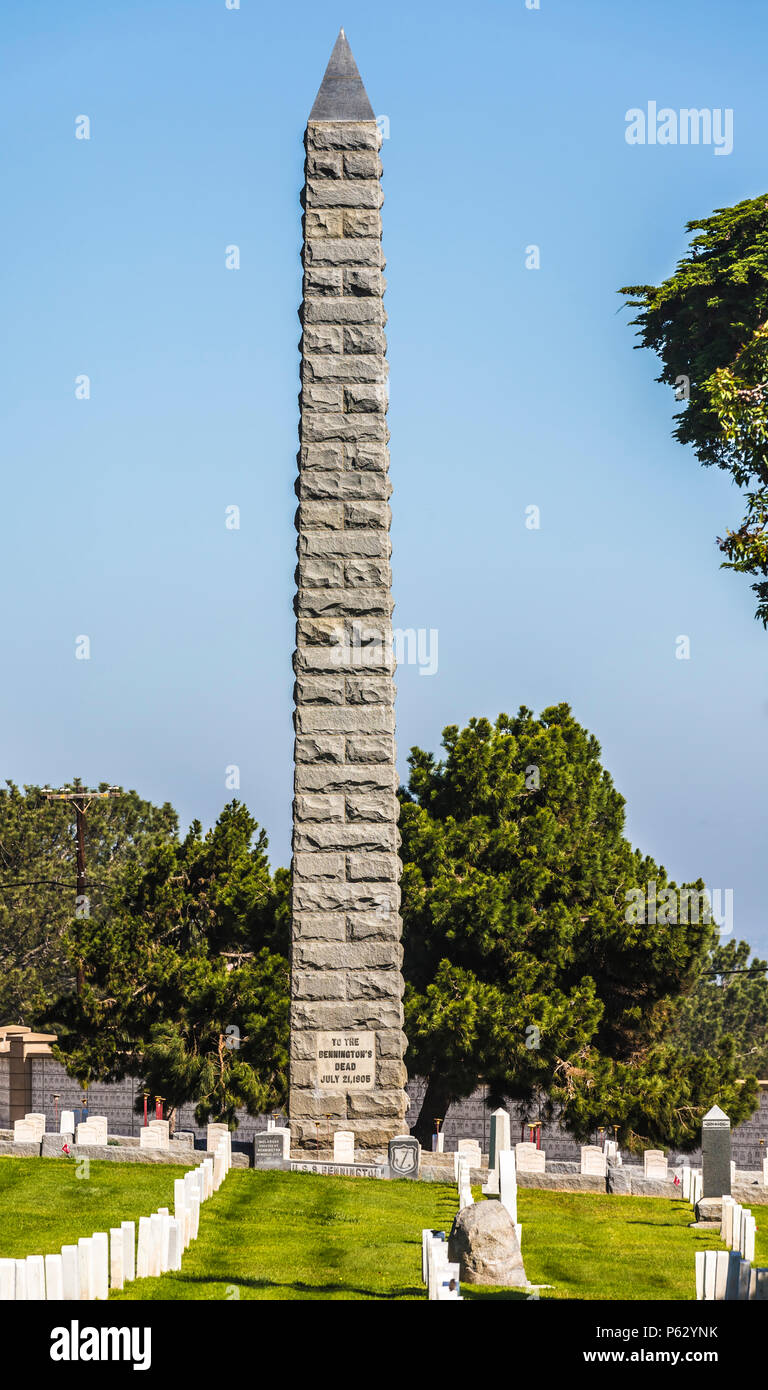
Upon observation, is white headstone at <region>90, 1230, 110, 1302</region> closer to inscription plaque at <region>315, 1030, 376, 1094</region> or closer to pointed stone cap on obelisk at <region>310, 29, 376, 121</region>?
inscription plaque at <region>315, 1030, 376, 1094</region>

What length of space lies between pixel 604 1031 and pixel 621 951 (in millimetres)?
1770

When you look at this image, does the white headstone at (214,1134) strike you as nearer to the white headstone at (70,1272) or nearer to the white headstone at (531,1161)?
the white headstone at (531,1161)

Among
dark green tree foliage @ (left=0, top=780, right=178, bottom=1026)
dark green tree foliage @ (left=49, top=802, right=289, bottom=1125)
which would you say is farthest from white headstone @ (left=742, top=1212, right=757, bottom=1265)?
dark green tree foliage @ (left=0, top=780, right=178, bottom=1026)

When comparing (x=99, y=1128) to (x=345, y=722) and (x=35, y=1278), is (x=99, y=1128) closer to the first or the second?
(x=345, y=722)

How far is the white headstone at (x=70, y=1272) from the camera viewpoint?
11.0 meters

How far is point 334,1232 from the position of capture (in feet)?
55.3

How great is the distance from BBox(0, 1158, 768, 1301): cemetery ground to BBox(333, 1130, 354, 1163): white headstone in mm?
518

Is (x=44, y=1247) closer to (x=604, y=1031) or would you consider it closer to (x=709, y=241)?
(x=604, y=1031)

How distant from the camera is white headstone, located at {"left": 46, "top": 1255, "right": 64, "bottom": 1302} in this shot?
10633mm

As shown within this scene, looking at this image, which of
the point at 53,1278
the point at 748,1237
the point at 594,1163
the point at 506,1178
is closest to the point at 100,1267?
the point at 53,1278

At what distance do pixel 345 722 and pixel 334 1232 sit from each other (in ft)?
24.8

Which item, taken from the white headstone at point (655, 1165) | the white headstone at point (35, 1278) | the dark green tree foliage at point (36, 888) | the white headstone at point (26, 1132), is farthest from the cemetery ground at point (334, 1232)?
the dark green tree foliage at point (36, 888)
